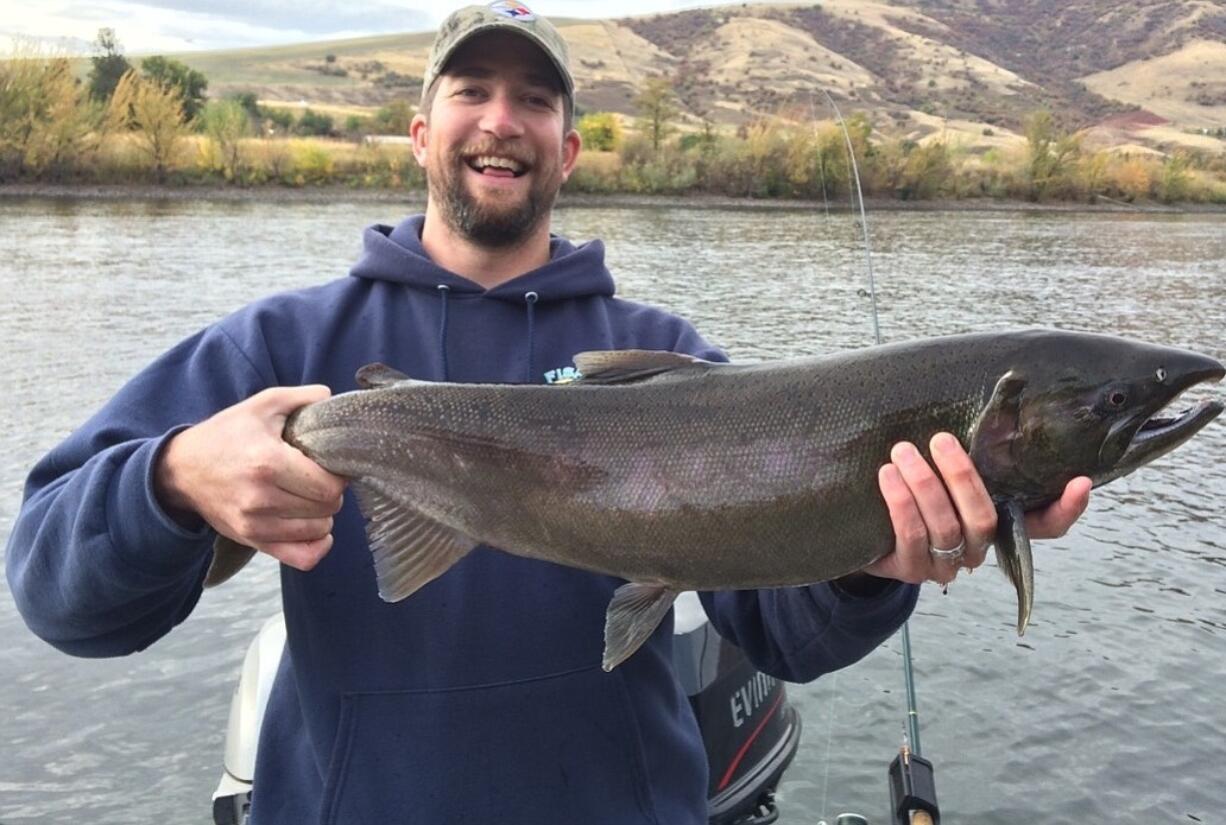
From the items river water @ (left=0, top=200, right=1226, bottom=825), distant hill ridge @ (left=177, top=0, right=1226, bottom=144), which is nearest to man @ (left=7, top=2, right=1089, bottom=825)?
river water @ (left=0, top=200, right=1226, bottom=825)

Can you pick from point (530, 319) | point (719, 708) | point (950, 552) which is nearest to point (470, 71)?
point (530, 319)

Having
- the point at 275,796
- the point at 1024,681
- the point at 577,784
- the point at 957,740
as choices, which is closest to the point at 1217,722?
the point at 1024,681

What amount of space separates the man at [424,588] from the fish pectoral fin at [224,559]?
89 millimetres

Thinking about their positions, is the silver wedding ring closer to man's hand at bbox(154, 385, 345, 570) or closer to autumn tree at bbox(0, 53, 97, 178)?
man's hand at bbox(154, 385, 345, 570)

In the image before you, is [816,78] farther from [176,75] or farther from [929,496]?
[929,496]

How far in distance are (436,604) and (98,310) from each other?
1998 cm

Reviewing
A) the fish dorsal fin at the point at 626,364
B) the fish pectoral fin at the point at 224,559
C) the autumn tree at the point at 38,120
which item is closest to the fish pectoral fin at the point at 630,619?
the fish dorsal fin at the point at 626,364

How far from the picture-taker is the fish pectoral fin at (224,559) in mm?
2621

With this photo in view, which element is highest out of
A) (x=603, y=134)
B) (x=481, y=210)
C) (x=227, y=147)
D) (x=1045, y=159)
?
(x=1045, y=159)

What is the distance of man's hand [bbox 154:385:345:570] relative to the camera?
2.31 metres

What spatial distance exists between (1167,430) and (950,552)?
0.72 m

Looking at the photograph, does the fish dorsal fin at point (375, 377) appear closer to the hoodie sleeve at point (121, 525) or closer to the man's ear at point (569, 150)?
the hoodie sleeve at point (121, 525)

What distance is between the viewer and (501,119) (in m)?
3.29

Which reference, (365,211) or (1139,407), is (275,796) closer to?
(1139,407)
